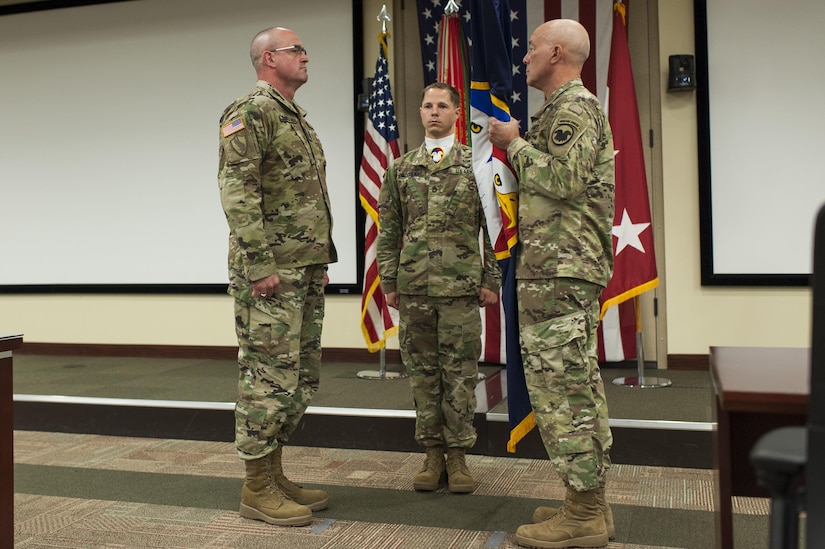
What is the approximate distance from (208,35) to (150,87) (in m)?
0.61

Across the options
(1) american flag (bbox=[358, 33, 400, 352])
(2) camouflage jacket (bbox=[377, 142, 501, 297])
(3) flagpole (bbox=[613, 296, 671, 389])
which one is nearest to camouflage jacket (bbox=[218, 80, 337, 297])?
(2) camouflage jacket (bbox=[377, 142, 501, 297])

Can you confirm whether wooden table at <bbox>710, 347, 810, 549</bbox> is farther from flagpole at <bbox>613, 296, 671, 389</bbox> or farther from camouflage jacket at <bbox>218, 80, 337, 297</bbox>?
flagpole at <bbox>613, 296, 671, 389</bbox>

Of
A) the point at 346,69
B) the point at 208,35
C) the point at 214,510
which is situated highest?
the point at 208,35

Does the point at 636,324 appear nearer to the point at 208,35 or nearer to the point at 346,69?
the point at 346,69

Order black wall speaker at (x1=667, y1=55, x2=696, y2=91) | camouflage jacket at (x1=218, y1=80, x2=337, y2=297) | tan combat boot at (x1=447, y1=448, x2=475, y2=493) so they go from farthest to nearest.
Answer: black wall speaker at (x1=667, y1=55, x2=696, y2=91), tan combat boot at (x1=447, y1=448, x2=475, y2=493), camouflage jacket at (x1=218, y1=80, x2=337, y2=297)

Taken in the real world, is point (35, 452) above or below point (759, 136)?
below

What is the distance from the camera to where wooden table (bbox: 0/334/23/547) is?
2.09 m

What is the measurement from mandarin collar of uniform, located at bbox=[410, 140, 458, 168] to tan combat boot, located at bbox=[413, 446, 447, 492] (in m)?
1.05

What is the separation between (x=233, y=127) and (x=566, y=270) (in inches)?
45.5

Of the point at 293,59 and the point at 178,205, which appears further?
the point at 178,205

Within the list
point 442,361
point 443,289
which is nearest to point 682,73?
point 443,289

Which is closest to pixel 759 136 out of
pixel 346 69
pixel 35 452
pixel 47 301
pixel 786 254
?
pixel 786 254

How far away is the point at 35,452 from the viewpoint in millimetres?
3732

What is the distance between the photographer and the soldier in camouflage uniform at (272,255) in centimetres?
255
